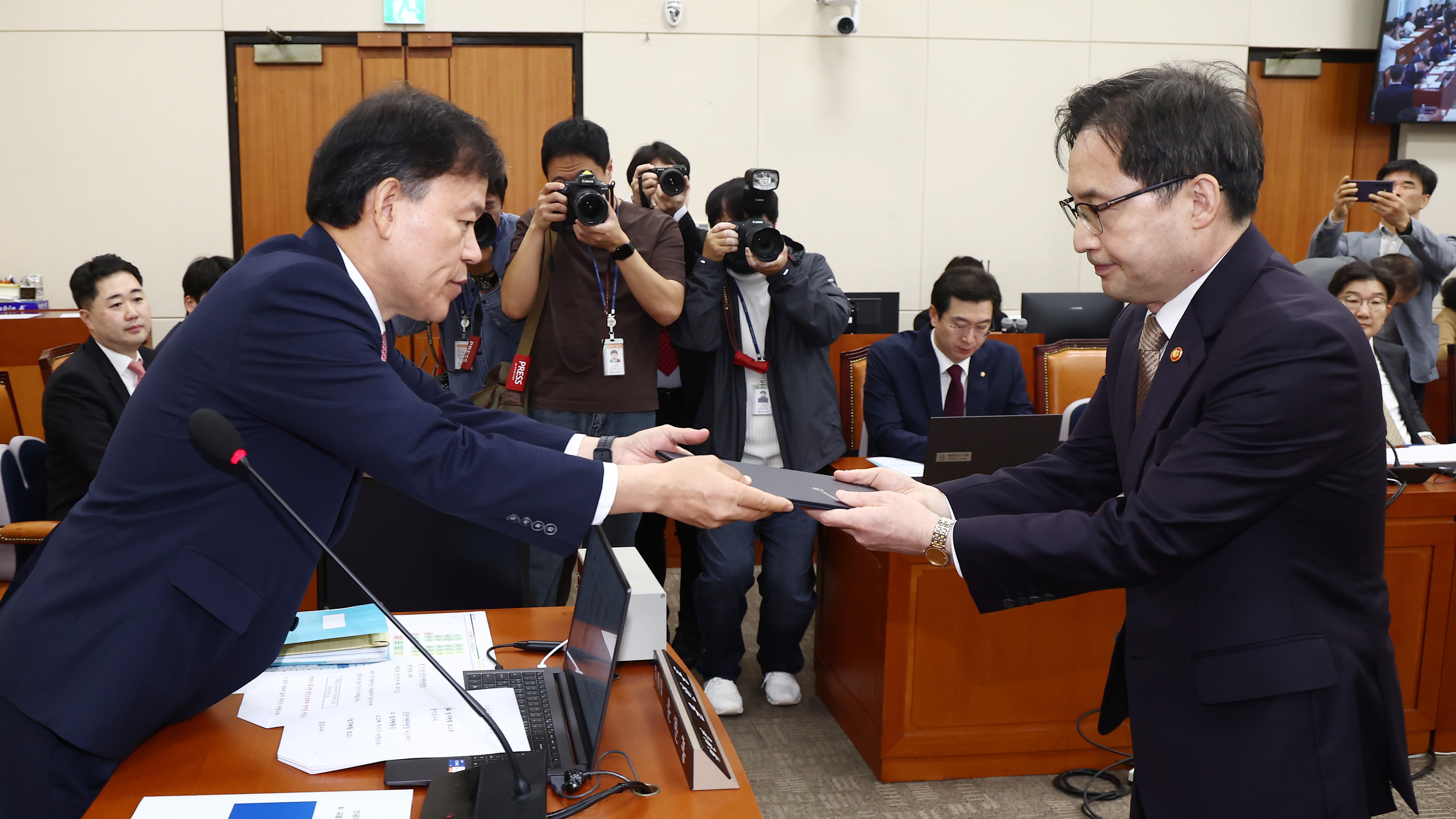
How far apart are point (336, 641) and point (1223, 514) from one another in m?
1.29

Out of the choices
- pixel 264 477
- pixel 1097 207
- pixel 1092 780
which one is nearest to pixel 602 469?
pixel 264 477

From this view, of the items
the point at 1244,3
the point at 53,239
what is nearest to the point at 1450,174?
the point at 1244,3

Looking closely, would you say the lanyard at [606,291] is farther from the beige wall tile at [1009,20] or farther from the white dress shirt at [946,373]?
the beige wall tile at [1009,20]

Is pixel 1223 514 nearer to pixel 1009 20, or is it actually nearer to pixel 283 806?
pixel 283 806

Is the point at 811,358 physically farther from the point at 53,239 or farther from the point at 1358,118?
the point at 1358,118

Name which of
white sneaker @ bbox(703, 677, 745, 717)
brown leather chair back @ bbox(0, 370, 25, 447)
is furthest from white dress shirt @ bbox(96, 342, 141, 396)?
white sneaker @ bbox(703, 677, 745, 717)

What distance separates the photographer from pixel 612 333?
9.86 ft

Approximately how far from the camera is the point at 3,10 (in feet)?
17.3

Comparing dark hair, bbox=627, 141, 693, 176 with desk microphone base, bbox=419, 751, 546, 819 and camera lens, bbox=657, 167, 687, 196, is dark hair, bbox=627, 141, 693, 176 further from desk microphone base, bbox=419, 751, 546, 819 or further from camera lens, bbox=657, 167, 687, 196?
desk microphone base, bbox=419, 751, 546, 819

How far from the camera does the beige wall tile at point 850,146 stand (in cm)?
566

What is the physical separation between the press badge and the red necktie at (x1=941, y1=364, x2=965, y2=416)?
1048 millimetres

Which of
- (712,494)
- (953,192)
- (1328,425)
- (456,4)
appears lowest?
(712,494)

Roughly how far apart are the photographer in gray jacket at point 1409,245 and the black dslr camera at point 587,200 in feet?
11.4

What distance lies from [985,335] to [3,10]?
17.5 ft
